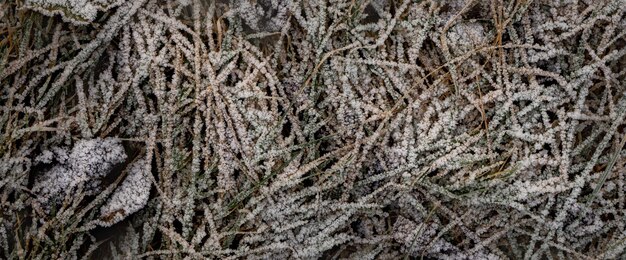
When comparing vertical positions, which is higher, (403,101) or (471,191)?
(403,101)

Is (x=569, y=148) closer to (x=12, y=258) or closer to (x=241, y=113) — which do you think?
(x=241, y=113)

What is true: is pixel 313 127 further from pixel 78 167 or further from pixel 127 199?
pixel 78 167

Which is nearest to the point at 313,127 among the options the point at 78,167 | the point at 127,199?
the point at 127,199

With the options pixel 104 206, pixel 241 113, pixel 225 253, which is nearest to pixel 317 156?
pixel 241 113

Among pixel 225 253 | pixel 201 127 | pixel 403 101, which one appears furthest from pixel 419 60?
pixel 225 253

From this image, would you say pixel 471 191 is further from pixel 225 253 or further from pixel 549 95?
pixel 225 253

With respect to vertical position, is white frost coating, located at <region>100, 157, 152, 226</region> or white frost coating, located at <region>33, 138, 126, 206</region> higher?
white frost coating, located at <region>33, 138, 126, 206</region>

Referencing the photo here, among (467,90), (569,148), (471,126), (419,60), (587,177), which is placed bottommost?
(587,177)
